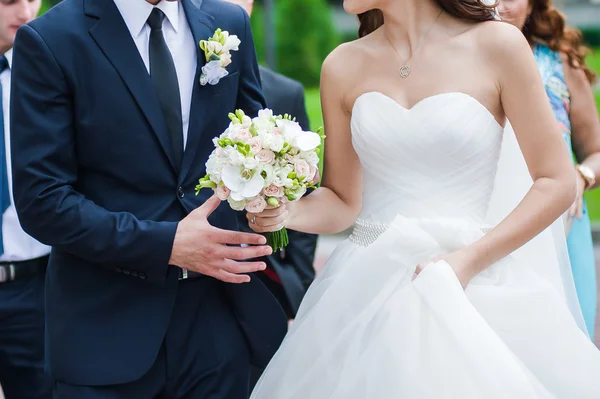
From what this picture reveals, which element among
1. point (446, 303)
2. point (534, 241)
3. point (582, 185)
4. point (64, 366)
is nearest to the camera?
point (446, 303)

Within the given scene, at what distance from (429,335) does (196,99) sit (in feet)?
3.46

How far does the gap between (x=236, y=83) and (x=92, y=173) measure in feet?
1.92

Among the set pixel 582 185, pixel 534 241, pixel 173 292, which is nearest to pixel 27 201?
pixel 173 292

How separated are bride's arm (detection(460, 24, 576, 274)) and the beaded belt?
44 centimetres

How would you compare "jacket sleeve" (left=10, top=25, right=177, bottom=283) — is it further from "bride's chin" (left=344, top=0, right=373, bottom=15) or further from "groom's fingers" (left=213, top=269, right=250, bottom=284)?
"bride's chin" (left=344, top=0, right=373, bottom=15)

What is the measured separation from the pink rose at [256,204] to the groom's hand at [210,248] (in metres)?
0.08

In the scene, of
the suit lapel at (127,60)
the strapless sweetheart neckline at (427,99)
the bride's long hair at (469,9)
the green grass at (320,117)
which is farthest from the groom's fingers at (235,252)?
the green grass at (320,117)

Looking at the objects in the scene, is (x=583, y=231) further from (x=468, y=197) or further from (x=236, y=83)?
(x=236, y=83)

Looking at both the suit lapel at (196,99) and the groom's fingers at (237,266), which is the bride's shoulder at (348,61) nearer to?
the suit lapel at (196,99)

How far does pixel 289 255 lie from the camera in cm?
486

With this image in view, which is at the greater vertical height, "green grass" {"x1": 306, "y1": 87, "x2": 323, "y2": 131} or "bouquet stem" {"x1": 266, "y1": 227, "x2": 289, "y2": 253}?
"bouquet stem" {"x1": 266, "y1": 227, "x2": 289, "y2": 253}

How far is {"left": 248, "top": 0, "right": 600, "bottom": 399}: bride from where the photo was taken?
3002 millimetres

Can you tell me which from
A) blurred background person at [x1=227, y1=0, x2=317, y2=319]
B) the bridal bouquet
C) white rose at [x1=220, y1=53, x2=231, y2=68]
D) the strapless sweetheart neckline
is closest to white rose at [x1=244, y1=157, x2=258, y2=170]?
the bridal bouquet

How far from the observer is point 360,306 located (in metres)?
3.27
